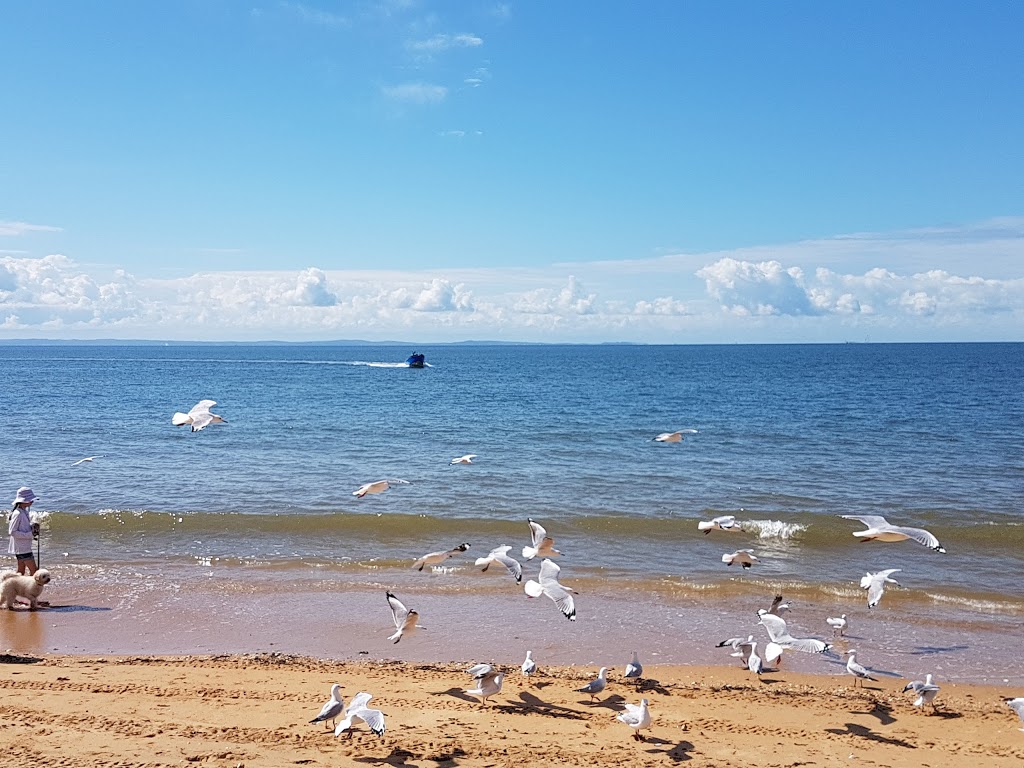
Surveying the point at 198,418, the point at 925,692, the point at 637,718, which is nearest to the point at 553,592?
the point at 637,718

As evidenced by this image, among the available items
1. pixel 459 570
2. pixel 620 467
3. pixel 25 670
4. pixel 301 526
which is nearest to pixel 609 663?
pixel 459 570

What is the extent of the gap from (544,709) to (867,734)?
3.00m

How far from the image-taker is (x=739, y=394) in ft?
195

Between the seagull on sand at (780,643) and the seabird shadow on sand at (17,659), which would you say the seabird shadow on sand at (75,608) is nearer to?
the seabird shadow on sand at (17,659)

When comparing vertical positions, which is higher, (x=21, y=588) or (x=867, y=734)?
(x=21, y=588)

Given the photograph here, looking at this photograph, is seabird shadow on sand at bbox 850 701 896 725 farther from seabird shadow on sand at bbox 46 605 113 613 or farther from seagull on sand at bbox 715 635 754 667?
seabird shadow on sand at bbox 46 605 113 613

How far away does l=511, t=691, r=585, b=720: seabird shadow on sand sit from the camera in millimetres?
7741

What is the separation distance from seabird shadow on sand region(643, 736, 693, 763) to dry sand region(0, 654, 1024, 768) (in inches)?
0.7

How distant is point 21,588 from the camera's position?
37.2 feet

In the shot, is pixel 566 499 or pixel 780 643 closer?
pixel 780 643

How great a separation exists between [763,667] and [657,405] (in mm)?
42203

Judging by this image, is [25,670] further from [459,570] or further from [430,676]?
[459,570]

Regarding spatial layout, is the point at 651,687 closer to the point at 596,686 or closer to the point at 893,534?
the point at 596,686

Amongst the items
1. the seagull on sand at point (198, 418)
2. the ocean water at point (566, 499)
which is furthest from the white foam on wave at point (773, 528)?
the seagull on sand at point (198, 418)
